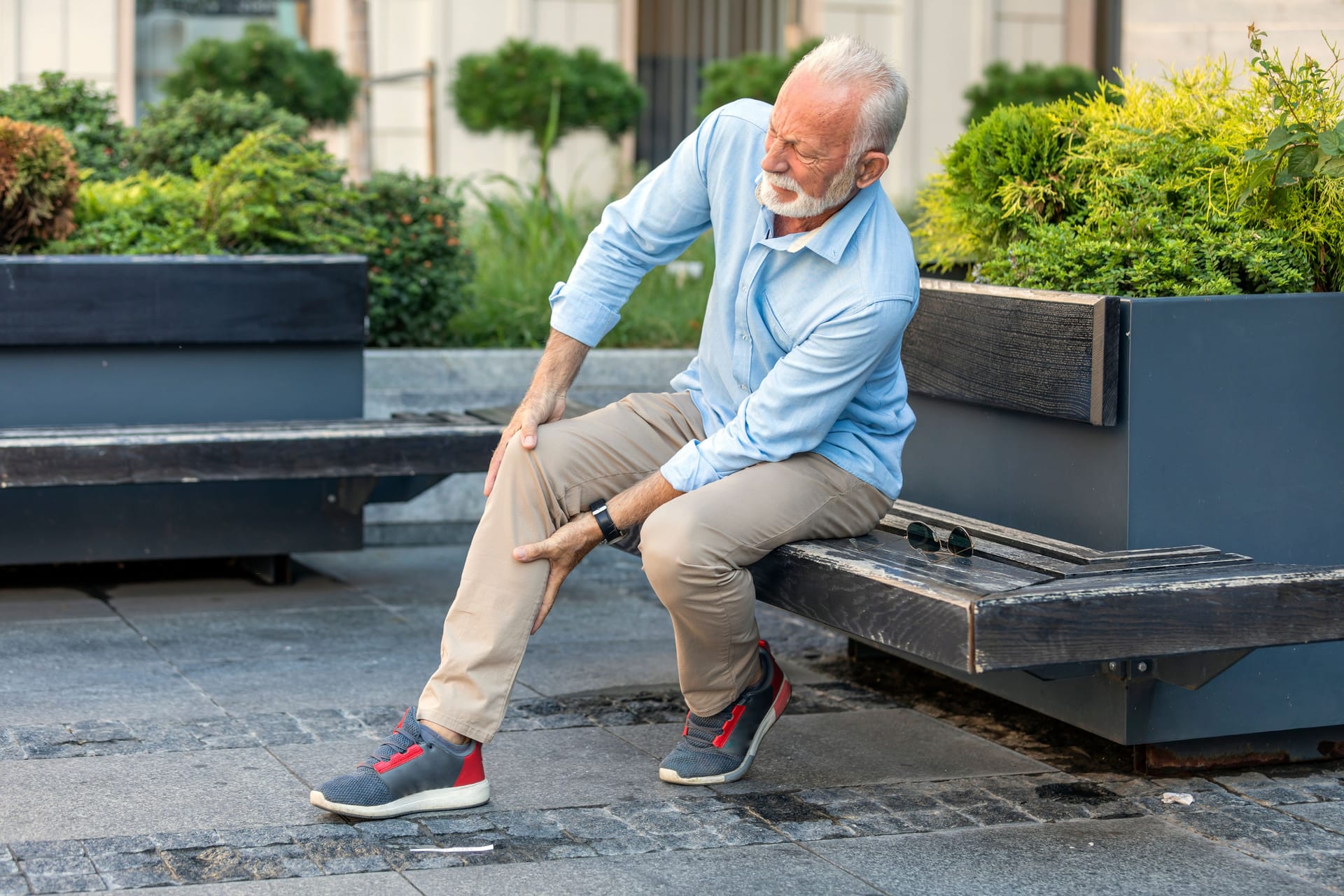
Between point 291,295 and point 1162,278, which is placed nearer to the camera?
point 1162,278

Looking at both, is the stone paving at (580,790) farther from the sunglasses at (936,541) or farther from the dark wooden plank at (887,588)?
the sunglasses at (936,541)

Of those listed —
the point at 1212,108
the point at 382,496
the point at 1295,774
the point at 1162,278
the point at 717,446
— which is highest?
the point at 1212,108

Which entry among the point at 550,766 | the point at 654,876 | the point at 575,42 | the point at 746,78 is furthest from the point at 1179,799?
the point at 575,42

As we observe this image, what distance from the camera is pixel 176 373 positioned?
5297mm

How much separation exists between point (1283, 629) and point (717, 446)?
46.4 inches

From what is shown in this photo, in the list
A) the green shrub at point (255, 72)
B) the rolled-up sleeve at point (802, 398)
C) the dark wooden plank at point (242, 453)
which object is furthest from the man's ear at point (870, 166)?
the green shrub at point (255, 72)

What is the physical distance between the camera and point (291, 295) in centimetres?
533

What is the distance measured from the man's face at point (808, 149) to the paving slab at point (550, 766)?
127cm

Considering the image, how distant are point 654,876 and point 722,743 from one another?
1.99ft

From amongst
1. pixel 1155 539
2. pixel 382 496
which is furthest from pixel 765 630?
pixel 1155 539

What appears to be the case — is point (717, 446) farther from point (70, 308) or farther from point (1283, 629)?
point (70, 308)

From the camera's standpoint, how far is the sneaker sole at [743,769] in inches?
139

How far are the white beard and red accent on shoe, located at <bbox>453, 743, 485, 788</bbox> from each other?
4.18ft

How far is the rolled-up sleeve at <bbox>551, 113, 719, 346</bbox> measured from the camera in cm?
367
